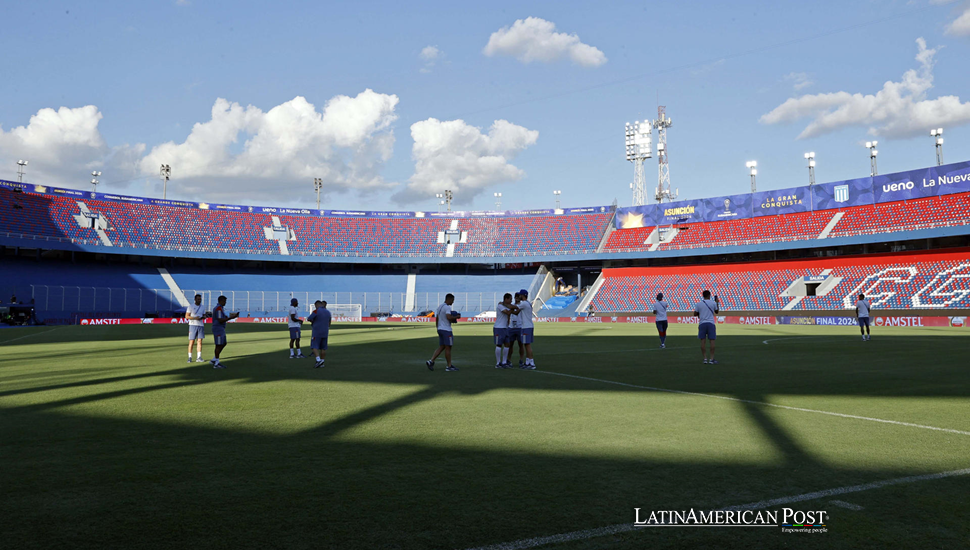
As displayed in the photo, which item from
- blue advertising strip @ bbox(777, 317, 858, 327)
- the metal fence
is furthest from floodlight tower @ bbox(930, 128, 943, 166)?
the metal fence

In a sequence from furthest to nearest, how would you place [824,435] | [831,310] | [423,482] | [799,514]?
[831,310] < [824,435] < [423,482] < [799,514]

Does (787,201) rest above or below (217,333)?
above

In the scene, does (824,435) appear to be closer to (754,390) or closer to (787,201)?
(754,390)

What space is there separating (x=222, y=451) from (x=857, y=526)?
20.4 ft

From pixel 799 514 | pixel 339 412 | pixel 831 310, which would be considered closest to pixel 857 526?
pixel 799 514

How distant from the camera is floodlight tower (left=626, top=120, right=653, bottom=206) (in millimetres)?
81000

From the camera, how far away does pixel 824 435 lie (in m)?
7.63

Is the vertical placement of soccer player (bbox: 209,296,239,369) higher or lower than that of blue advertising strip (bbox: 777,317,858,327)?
higher

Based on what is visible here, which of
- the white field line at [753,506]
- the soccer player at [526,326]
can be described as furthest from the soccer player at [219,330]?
the white field line at [753,506]

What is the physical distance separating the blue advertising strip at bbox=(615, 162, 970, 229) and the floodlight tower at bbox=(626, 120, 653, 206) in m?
6.68

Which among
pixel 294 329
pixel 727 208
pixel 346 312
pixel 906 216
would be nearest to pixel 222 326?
pixel 294 329

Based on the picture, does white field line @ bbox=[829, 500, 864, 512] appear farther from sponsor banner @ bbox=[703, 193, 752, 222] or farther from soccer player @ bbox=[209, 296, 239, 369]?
sponsor banner @ bbox=[703, 193, 752, 222]

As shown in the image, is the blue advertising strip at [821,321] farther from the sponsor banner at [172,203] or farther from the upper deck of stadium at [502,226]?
the sponsor banner at [172,203]

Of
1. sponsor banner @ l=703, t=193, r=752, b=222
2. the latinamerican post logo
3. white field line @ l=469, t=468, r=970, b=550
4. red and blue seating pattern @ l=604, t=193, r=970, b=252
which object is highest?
sponsor banner @ l=703, t=193, r=752, b=222
